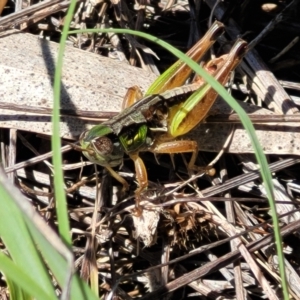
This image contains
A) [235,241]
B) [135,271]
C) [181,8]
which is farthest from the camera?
[181,8]

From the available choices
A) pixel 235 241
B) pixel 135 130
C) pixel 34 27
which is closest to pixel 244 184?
pixel 235 241

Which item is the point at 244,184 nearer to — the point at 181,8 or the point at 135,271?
the point at 135,271

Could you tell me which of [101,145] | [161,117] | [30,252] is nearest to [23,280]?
[30,252]

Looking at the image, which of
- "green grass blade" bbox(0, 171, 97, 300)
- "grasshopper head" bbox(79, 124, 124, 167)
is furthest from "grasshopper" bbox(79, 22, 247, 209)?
"green grass blade" bbox(0, 171, 97, 300)

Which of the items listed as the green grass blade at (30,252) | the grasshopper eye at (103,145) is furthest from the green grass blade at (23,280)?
the grasshopper eye at (103,145)

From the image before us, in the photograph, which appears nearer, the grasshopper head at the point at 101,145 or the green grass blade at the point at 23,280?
the green grass blade at the point at 23,280

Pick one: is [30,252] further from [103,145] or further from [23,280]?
[103,145]

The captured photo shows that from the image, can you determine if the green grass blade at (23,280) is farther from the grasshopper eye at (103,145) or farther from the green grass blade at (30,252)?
the grasshopper eye at (103,145)

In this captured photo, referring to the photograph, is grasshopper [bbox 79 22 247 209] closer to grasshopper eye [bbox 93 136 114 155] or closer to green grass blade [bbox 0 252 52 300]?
grasshopper eye [bbox 93 136 114 155]
